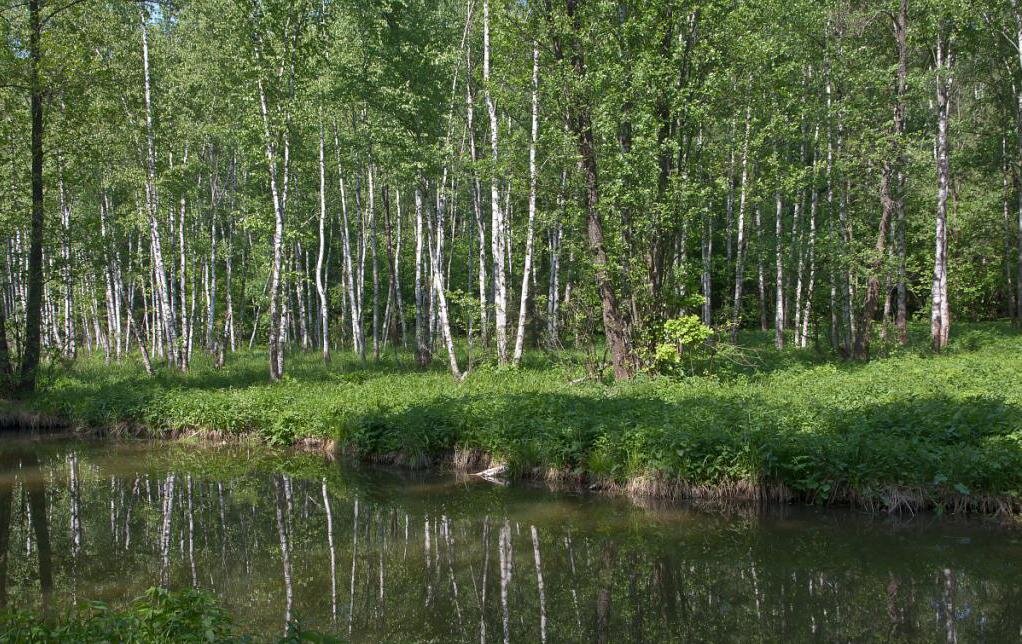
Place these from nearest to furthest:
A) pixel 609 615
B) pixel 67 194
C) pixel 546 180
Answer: pixel 609 615 → pixel 546 180 → pixel 67 194

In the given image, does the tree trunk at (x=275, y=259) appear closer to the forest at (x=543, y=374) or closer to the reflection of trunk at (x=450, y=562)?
the forest at (x=543, y=374)

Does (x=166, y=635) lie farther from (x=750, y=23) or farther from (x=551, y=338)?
(x=750, y=23)

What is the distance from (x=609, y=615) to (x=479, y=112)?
18295 mm

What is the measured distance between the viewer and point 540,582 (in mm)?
7102

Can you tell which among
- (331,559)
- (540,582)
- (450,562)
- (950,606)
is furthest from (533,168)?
(950,606)

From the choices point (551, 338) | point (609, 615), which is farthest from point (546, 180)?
point (609, 615)

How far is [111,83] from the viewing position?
59.2 feet

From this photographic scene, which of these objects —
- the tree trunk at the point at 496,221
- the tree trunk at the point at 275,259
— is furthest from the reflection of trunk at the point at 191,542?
the tree trunk at the point at 496,221

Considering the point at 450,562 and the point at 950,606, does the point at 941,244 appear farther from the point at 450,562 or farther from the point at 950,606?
the point at 450,562

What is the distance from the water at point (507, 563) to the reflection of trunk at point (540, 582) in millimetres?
23

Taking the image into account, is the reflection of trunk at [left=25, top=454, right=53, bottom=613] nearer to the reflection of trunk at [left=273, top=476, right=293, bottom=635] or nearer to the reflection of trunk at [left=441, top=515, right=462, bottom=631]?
the reflection of trunk at [left=273, top=476, right=293, bottom=635]

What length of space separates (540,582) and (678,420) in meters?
4.06

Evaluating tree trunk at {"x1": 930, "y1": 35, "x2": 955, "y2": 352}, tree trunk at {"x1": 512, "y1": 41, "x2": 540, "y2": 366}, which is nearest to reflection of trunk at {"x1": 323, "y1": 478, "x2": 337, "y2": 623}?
tree trunk at {"x1": 512, "y1": 41, "x2": 540, "y2": 366}

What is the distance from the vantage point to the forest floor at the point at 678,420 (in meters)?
8.78
